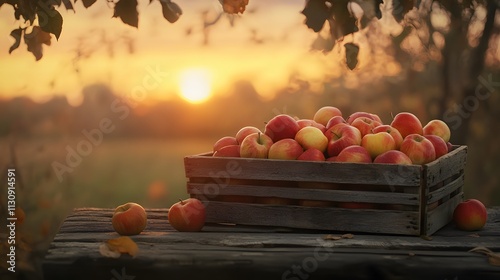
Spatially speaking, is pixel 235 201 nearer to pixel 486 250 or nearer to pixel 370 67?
pixel 486 250

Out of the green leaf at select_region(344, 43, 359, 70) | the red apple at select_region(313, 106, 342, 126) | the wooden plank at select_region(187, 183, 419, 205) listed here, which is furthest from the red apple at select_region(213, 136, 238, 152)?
the green leaf at select_region(344, 43, 359, 70)

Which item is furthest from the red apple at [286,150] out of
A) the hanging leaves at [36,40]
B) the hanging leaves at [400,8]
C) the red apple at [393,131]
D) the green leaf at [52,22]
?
the hanging leaves at [36,40]

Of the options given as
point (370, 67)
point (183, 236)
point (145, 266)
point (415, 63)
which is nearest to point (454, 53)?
point (415, 63)

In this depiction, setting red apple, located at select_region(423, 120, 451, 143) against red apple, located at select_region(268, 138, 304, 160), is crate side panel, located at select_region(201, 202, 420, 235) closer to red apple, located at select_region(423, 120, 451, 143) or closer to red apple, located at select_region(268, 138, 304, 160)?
red apple, located at select_region(268, 138, 304, 160)

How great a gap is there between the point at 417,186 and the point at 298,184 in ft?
1.66

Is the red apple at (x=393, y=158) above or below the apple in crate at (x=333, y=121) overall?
below

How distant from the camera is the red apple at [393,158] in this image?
2767 mm

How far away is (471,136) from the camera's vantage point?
522cm

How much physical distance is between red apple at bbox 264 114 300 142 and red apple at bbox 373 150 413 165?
0.44m

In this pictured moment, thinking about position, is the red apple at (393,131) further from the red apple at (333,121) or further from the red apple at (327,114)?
the red apple at (327,114)

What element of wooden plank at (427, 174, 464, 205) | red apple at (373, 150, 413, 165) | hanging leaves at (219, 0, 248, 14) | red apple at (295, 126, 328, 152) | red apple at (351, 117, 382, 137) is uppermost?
hanging leaves at (219, 0, 248, 14)

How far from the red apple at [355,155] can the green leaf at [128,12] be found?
3.38 ft

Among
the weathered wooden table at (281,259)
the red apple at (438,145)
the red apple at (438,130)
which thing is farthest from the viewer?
the red apple at (438,130)

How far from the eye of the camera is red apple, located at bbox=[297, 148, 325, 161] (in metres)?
2.88
